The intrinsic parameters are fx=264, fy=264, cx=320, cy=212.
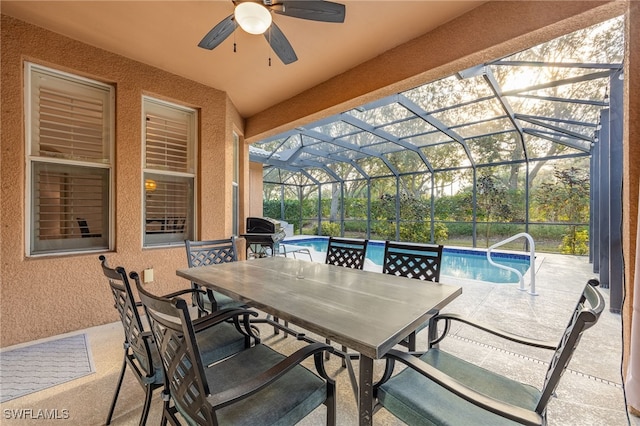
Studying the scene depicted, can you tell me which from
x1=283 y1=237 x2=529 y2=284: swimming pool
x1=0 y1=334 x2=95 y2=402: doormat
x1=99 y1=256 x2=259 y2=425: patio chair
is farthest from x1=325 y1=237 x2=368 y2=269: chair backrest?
x1=283 y1=237 x2=529 y2=284: swimming pool

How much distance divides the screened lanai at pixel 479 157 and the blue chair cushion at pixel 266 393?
348 cm

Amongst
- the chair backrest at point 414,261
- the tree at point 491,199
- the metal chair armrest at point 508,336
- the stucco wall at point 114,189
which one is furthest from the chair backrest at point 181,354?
the tree at point 491,199

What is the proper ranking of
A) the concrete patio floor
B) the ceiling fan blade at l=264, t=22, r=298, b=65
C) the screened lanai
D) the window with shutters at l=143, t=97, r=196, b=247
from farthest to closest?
1. the screened lanai
2. the window with shutters at l=143, t=97, r=196, b=247
3. the ceiling fan blade at l=264, t=22, r=298, b=65
4. the concrete patio floor

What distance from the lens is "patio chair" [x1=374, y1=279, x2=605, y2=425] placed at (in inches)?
35.2

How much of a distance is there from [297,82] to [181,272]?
263 cm

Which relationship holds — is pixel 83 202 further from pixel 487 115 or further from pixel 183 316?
pixel 487 115

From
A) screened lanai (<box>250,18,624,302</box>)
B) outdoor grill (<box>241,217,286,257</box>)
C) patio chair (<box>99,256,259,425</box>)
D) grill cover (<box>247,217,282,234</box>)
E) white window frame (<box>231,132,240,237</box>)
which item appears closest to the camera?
patio chair (<box>99,256,259,425</box>)

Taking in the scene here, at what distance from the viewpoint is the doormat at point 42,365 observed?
1.88 meters

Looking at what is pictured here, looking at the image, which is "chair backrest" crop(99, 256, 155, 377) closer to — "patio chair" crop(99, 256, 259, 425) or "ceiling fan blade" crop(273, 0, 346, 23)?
"patio chair" crop(99, 256, 259, 425)

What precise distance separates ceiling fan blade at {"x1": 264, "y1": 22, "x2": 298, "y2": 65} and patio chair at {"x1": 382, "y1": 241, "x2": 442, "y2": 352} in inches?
72.6

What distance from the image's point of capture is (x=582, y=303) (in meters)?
1.18

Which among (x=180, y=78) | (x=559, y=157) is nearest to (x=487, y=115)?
(x=559, y=157)

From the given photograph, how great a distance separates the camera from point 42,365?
2.11 meters

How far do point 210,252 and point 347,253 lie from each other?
4.73 ft
